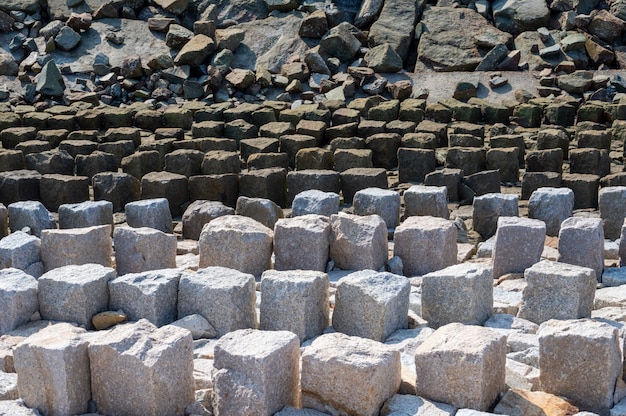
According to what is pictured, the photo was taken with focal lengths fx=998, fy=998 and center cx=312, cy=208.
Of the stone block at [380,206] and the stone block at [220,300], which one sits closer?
the stone block at [220,300]

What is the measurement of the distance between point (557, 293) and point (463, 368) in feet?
5.23

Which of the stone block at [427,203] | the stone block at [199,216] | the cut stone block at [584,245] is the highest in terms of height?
the cut stone block at [584,245]

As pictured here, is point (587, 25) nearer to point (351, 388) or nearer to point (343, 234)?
point (343, 234)

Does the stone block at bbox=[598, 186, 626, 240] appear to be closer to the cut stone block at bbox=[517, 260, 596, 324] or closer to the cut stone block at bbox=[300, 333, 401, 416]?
the cut stone block at bbox=[517, 260, 596, 324]

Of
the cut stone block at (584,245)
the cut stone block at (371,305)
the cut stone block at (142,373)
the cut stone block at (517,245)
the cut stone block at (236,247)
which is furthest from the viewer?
the cut stone block at (236,247)

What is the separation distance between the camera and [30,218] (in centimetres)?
905

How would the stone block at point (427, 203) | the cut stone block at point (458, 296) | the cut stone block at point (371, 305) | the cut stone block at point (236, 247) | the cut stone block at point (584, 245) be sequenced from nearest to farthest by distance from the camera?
1. the cut stone block at point (371, 305)
2. the cut stone block at point (458, 296)
3. the cut stone block at point (584, 245)
4. the cut stone block at point (236, 247)
5. the stone block at point (427, 203)

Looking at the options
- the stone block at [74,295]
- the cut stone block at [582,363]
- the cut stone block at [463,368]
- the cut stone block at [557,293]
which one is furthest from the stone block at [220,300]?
the cut stone block at [582,363]

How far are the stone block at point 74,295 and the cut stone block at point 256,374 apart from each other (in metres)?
1.57

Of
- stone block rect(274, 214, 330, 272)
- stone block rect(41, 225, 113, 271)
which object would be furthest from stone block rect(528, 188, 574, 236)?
stone block rect(41, 225, 113, 271)

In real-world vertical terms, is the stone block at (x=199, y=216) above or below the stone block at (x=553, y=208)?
below

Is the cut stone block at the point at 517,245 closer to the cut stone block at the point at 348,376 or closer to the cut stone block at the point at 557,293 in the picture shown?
the cut stone block at the point at 557,293

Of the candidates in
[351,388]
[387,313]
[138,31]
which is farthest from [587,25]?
[351,388]

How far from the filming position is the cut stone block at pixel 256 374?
4.84m
